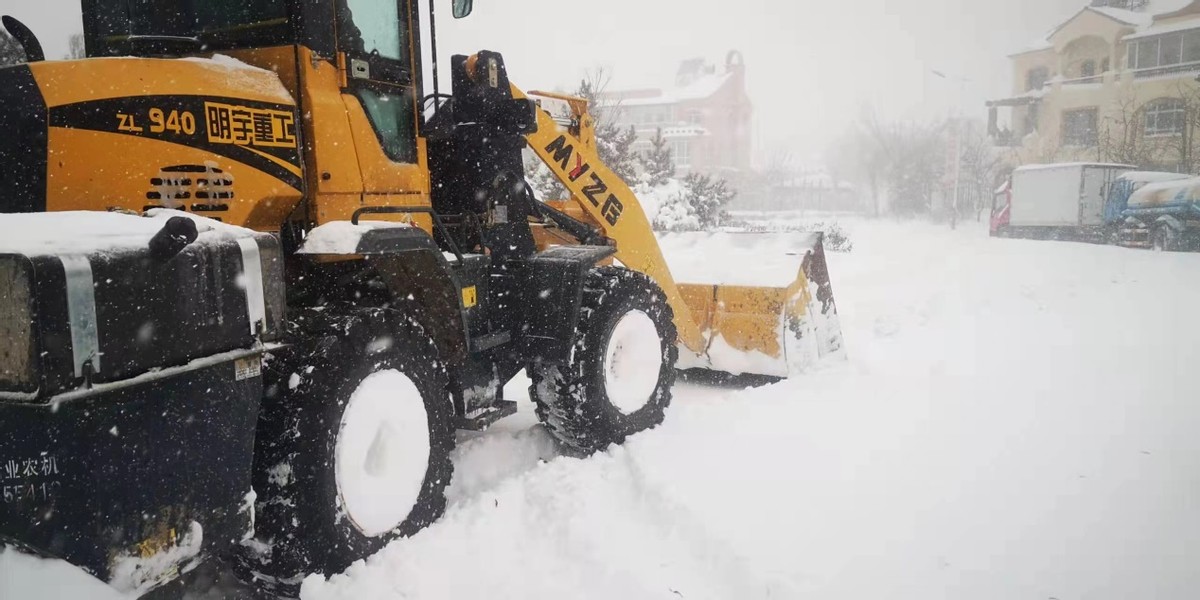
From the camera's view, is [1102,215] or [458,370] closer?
[458,370]

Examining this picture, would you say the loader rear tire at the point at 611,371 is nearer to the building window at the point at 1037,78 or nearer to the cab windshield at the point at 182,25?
the cab windshield at the point at 182,25

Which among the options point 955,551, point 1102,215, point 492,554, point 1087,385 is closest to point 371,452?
point 492,554

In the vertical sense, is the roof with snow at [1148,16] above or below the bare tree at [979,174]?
above

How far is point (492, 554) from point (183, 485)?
54.4 inches

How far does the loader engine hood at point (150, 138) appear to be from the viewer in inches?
94.7

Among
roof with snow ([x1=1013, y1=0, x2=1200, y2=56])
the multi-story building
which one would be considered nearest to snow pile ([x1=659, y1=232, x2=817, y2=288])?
roof with snow ([x1=1013, y1=0, x2=1200, y2=56])

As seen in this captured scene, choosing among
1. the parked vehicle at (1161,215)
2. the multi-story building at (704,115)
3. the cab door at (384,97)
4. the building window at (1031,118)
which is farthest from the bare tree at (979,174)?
the cab door at (384,97)

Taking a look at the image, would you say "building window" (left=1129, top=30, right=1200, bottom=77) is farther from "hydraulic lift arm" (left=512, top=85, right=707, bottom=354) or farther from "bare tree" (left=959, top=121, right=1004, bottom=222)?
"hydraulic lift arm" (left=512, top=85, right=707, bottom=354)

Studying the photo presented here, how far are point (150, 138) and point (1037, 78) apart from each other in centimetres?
3966

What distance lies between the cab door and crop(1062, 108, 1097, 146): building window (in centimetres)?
3231

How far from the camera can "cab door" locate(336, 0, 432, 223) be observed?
11.2 feet

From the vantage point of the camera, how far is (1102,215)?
840 inches

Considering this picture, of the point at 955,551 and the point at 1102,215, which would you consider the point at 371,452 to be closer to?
the point at 955,551

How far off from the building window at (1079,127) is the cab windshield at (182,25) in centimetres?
3306
